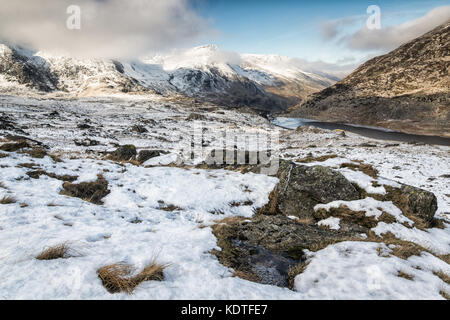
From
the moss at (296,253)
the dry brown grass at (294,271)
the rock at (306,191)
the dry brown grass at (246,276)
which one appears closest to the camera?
the dry brown grass at (246,276)

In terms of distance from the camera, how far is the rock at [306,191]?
9289 mm

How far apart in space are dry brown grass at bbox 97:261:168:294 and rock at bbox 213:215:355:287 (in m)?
1.42

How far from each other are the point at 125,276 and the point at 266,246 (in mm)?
3341

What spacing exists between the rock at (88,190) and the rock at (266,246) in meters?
5.88

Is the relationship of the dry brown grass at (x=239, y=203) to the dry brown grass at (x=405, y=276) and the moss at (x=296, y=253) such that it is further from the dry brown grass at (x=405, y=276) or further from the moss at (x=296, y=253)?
the dry brown grass at (x=405, y=276)

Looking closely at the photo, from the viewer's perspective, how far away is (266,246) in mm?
5383

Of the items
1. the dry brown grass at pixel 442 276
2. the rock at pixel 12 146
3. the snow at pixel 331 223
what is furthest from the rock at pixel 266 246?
the rock at pixel 12 146

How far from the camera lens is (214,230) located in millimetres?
5977

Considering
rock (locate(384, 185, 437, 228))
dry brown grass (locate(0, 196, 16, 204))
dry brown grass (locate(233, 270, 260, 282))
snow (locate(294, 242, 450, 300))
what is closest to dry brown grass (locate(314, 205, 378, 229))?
rock (locate(384, 185, 437, 228))

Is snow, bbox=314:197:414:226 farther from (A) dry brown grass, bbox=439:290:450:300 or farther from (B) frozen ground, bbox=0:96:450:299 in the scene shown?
(A) dry brown grass, bbox=439:290:450:300

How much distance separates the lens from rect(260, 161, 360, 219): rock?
9.29 m

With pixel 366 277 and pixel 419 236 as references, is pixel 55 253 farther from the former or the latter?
pixel 419 236

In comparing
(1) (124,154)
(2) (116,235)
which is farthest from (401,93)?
(2) (116,235)
